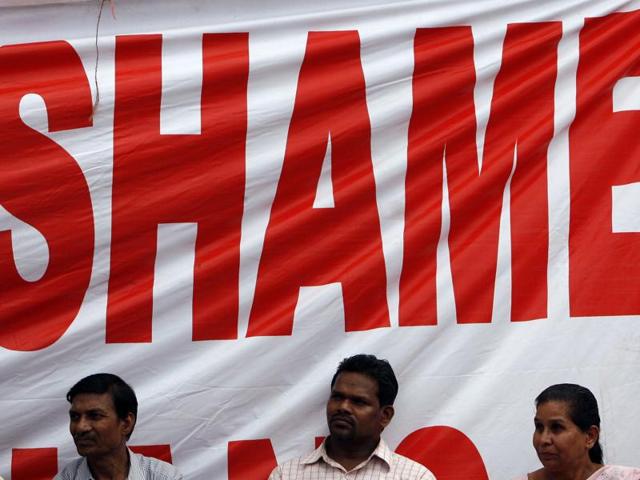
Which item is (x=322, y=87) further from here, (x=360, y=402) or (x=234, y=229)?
(x=360, y=402)

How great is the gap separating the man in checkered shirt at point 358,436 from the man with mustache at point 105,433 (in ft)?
1.49

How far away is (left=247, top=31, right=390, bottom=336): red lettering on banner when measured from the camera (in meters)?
4.02

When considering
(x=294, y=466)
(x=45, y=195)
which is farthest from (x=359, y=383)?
(x=45, y=195)

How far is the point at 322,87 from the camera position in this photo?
4.06 meters

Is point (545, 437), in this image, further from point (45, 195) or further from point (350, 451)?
point (45, 195)

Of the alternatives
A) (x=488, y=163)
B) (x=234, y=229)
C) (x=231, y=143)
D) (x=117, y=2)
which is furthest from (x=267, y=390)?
(x=117, y=2)

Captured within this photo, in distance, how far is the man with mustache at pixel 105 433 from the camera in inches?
145

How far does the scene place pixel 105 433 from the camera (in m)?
3.70

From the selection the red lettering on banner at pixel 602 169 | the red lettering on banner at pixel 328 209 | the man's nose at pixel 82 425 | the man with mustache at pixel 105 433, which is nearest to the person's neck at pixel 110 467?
the man with mustache at pixel 105 433

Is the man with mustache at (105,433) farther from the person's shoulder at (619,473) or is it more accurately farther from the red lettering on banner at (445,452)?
the person's shoulder at (619,473)

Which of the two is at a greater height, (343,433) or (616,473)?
(343,433)

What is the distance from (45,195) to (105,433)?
804mm

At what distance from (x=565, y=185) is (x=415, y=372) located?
83 centimetres

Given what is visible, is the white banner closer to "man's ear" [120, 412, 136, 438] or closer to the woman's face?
"man's ear" [120, 412, 136, 438]
